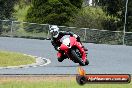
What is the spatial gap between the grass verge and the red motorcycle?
1929 millimetres

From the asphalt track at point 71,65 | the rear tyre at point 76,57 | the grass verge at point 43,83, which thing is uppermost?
the rear tyre at point 76,57

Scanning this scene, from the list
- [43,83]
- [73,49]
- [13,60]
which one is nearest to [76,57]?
[73,49]

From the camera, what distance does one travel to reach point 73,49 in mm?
8977

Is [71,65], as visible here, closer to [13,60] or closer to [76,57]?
[13,60]

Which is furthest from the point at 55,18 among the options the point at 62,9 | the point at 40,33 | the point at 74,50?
the point at 74,50

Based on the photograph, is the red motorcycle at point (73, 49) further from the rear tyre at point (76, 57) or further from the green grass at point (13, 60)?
the green grass at point (13, 60)

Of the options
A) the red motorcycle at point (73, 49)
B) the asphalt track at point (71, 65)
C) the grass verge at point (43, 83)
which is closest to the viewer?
the red motorcycle at point (73, 49)

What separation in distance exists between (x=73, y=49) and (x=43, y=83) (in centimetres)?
324

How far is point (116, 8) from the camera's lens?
1853 inches

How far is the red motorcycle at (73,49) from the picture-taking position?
28.5 ft

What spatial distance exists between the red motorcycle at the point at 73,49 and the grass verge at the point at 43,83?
1929 mm

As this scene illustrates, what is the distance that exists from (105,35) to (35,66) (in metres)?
20.2

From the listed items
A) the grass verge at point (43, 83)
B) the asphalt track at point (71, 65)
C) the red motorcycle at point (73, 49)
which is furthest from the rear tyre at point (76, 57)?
the asphalt track at point (71, 65)

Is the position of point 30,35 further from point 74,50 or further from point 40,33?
point 74,50
